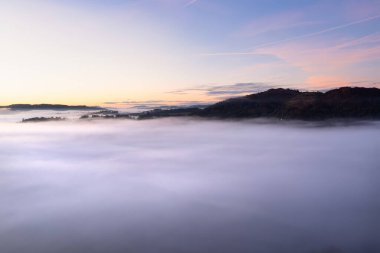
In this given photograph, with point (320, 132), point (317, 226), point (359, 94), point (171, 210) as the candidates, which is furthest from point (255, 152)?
point (317, 226)

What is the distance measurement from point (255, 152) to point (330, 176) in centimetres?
7149

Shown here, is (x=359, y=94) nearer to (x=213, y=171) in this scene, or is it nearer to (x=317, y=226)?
(x=213, y=171)

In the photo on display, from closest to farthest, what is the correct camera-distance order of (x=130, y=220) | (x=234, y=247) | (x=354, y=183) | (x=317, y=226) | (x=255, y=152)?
1. (x=234, y=247)
2. (x=317, y=226)
3. (x=130, y=220)
4. (x=354, y=183)
5. (x=255, y=152)

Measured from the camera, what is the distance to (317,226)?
4453cm

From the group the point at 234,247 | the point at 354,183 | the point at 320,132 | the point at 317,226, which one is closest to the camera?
the point at 234,247

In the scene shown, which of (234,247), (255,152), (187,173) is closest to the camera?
(234,247)

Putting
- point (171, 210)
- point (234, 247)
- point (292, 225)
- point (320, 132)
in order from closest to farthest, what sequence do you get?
point (234, 247)
point (292, 225)
point (171, 210)
point (320, 132)

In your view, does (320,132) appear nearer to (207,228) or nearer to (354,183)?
(354,183)

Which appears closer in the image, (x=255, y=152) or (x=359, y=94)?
(x=255, y=152)

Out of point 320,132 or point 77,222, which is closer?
point 77,222

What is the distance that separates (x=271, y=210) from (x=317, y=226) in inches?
447

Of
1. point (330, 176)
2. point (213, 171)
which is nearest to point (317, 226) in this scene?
point (330, 176)

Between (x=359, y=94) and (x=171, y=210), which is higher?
(x=359, y=94)

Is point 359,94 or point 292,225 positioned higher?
point 359,94
